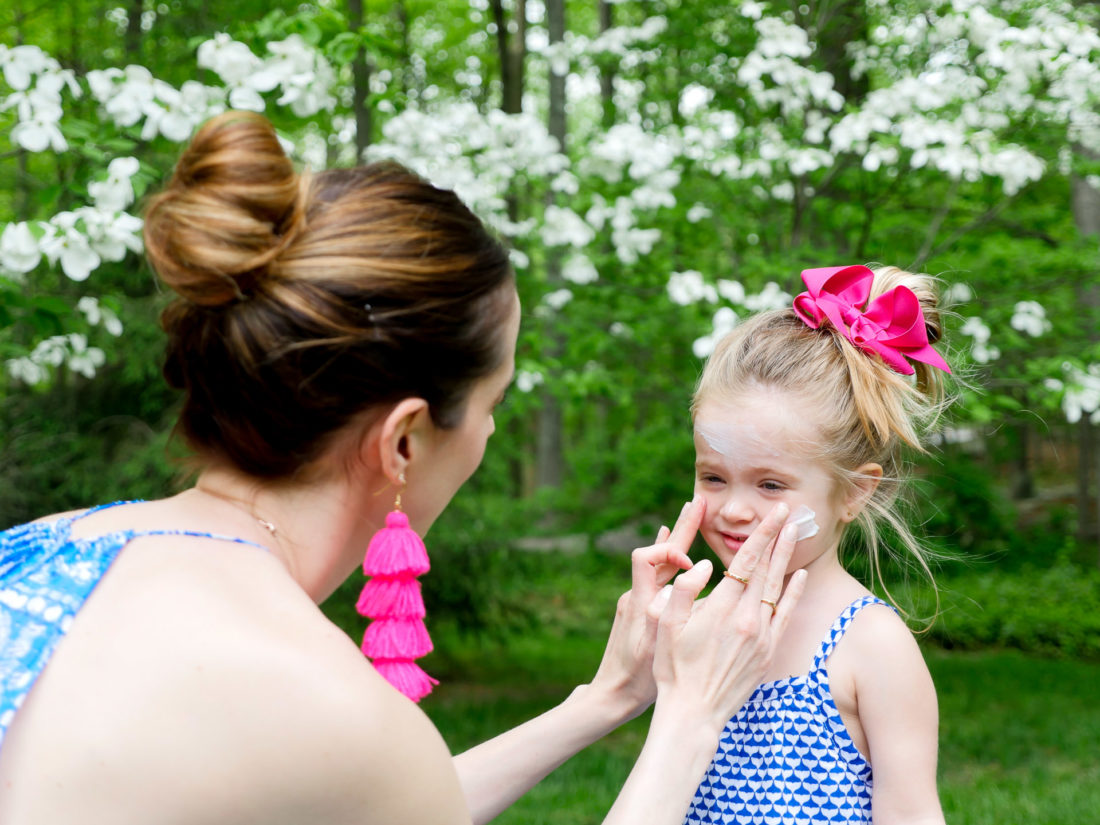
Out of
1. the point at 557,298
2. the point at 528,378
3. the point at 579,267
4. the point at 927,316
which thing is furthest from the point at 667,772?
the point at 557,298

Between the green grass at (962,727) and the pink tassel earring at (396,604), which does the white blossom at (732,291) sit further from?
the pink tassel earring at (396,604)

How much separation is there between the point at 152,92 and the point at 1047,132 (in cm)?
416

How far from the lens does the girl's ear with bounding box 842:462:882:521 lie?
2.07 m

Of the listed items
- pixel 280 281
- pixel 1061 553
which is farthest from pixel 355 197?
pixel 1061 553

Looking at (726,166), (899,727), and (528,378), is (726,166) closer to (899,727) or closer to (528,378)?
(528,378)

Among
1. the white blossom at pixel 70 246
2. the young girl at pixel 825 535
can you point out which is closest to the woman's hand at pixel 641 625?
the young girl at pixel 825 535

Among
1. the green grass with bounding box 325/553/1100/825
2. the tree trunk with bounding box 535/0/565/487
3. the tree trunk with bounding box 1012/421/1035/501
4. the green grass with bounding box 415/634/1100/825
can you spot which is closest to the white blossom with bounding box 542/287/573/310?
the tree trunk with bounding box 535/0/565/487

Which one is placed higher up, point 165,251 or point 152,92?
point 165,251

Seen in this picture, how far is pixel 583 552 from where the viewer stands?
10.3 m

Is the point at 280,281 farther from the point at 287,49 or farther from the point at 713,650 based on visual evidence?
the point at 287,49

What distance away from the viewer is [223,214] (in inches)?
53.6

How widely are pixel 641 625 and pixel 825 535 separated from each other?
0.42 meters

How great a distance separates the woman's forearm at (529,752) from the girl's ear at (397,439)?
0.70m

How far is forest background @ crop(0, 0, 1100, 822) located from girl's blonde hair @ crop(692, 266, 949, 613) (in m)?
0.39
